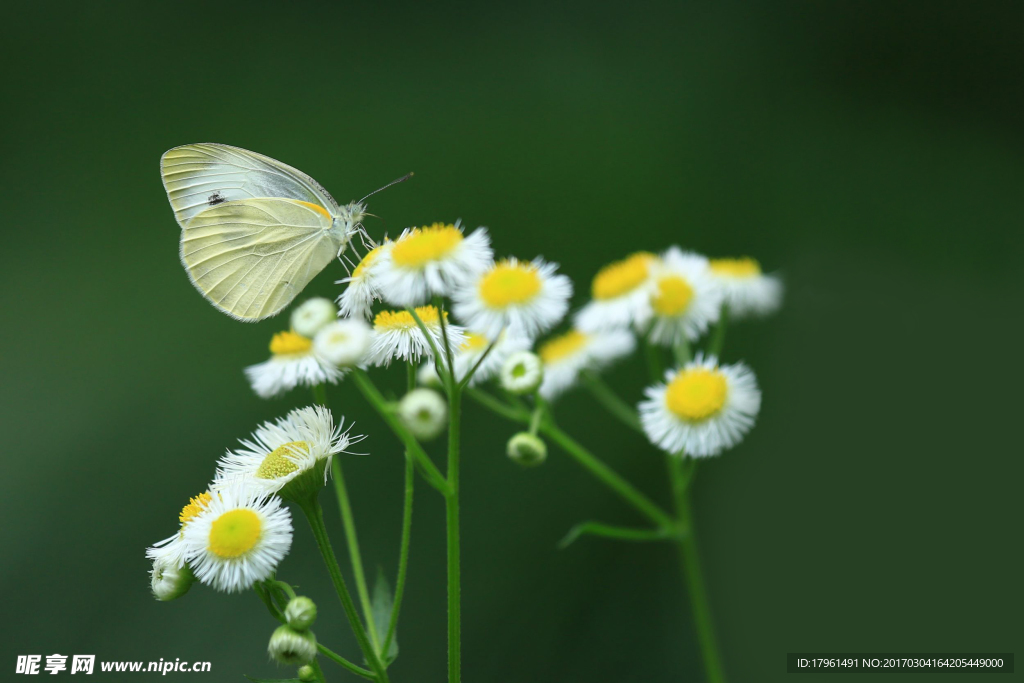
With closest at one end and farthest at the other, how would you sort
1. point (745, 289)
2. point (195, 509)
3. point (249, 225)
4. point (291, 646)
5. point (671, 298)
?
point (291, 646) → point (195, 509) → point (671, 298) → point (249, 225) → point (745, 289)

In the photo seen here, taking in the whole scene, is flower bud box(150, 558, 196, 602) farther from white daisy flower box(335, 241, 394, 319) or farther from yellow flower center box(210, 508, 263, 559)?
white daisy flower box(335, 241, 394, 319)

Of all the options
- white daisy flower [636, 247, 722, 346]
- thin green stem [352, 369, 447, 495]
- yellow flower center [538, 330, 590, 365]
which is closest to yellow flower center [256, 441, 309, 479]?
thin green stem [352, 369, 447, 495]

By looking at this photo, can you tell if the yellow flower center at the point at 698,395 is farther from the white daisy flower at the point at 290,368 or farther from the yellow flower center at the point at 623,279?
the white daisy flower at the point at 290,368

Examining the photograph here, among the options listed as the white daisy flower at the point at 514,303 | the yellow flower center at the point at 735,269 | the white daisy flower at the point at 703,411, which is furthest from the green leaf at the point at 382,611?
the yellow flower center at the point at 735,269

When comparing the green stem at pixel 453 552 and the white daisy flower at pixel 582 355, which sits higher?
the white daisy flower at pixel 582 355

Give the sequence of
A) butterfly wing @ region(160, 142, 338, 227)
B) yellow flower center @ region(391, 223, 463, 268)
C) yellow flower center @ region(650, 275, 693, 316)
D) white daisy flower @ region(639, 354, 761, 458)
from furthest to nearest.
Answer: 1. butterfly wing @ region(160, 142, 338, 227)
2. yellow flower center @ region(650, 275, 693, 316)
3. white daisy flower @ region(639, 354, 761, 458)
4. yellow flower center @ region(391, 223, 463, 268)

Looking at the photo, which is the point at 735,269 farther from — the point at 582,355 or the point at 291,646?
the point at 291,646

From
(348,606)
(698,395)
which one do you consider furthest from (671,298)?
(348,606)
